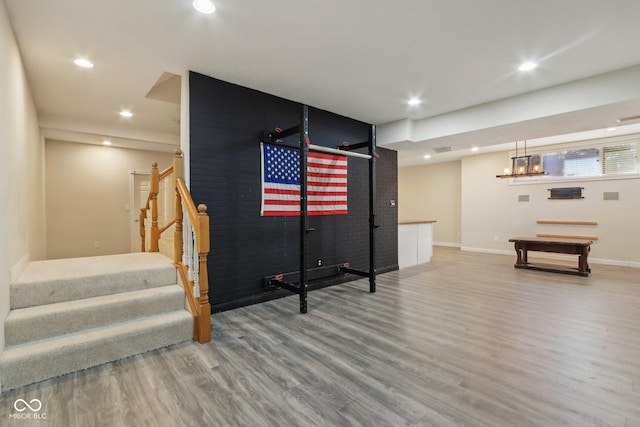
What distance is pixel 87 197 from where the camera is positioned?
6090 mm

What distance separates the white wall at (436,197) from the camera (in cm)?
966

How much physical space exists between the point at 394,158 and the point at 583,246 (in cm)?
381

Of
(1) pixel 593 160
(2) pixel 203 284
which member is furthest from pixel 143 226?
(1) pixel 593 160

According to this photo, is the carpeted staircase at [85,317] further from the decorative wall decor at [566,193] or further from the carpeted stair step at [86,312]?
the decorative wall decor at [566,193]

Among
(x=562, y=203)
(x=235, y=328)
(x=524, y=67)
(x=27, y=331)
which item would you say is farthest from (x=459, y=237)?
(x=27, y=331)

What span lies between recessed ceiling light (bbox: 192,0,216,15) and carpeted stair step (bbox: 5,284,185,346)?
2.56m

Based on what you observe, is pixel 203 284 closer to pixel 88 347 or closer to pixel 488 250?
pixel 88 347

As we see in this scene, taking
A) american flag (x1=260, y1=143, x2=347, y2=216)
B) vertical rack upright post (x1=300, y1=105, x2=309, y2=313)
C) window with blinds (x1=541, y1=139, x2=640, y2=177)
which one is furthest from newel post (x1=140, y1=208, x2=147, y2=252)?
window with blinds (x1=541, y1=139, x2=640, y2=177)

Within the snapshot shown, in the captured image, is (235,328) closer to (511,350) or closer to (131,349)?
(131,349)

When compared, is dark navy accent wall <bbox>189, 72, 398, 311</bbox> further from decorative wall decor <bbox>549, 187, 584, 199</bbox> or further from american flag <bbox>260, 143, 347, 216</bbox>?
decorative wall decor <bbox>549, 187, 584, 199</bbox>

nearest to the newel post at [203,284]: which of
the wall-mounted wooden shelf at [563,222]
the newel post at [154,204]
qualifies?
the newel post at [154,204]

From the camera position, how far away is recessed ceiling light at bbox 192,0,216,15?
2.27m

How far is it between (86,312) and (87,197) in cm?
461

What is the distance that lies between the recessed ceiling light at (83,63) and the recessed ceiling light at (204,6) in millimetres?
1706
